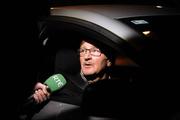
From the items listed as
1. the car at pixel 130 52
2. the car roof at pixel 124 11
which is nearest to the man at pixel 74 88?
the car at pixel 130 52

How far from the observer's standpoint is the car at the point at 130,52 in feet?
7.79

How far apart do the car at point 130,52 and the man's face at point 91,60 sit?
0.46ft

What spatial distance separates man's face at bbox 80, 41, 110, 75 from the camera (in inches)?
121

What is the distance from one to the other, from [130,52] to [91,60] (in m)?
0.83

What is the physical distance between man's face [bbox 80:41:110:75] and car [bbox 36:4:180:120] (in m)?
0.14

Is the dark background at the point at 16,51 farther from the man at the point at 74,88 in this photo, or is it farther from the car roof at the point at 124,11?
the car roof at the point at 124,11

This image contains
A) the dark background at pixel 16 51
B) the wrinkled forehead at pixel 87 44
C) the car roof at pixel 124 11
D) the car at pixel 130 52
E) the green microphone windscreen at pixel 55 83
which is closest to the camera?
the car at pixel 130 52

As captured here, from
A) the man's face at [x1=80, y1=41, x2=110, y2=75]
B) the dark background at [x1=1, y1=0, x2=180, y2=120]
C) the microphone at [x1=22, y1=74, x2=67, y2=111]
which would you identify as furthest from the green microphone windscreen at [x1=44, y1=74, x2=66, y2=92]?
the man's face at [x1=80, y1=41, x2=110, y2=75]

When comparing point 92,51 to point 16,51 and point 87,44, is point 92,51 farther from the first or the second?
point 16,51

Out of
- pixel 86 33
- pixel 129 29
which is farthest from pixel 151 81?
pixel 86 33

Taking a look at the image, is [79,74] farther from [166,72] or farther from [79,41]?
[166,72]

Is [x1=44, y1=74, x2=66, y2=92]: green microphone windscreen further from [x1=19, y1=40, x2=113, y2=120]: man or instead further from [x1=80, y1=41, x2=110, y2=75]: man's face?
[x1=80, y1=41, x2=110, y2=75]: man's face

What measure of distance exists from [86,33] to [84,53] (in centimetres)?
53

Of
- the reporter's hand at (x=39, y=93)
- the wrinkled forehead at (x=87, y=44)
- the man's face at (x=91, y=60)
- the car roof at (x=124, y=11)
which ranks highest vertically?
the car roof at (x=124, y=11)
